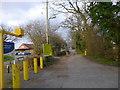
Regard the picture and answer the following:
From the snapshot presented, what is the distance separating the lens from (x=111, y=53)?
1207 centimetres

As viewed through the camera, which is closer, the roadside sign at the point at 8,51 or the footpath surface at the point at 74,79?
the roadside sign at the point at 8,51

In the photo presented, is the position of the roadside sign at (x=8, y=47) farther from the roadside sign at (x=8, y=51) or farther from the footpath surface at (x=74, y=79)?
the footpath surface at (x=74, y=79)

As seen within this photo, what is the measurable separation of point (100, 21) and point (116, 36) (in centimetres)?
187

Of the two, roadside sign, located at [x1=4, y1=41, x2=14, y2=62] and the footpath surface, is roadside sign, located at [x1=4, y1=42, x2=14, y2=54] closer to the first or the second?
roadside sign, located at [x1=4, y1=41, x2=14, y2=62]

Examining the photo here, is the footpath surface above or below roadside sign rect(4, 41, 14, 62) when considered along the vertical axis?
below

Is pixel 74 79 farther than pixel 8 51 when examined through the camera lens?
Yes

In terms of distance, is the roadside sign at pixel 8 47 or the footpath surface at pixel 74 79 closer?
the roadside sign at pixel 8 47

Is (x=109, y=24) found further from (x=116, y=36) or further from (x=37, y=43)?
(x=37, y=43)

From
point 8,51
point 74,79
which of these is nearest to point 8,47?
point 8,51

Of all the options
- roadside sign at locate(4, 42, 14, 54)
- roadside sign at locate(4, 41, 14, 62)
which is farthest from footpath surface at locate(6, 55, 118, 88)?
roadside sign at locate(4, 42, 14, 54)

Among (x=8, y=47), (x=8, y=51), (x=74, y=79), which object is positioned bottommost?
(x=74, y=79)

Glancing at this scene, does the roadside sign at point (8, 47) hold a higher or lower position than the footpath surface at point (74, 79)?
higher

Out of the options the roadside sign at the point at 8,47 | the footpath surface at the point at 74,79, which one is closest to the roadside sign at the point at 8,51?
the roadside sign at the point at 8,47

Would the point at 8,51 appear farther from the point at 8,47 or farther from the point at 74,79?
the point at 74,79
